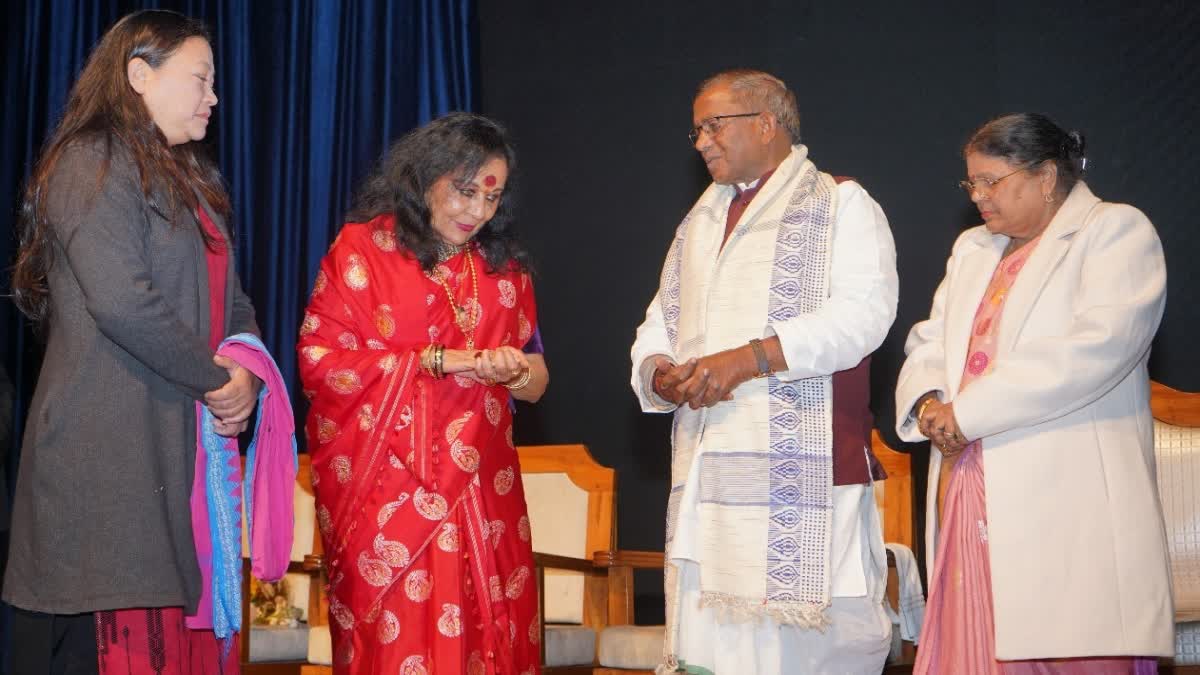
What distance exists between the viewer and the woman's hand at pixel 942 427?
117 inches

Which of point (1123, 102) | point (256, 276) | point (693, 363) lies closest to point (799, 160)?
point (693, 363)

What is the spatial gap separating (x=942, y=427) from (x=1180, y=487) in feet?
5.15

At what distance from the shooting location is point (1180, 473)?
416 centimetres

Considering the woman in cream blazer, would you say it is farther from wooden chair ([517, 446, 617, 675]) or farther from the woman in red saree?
wooden chair ([517, 446, 617, 675])

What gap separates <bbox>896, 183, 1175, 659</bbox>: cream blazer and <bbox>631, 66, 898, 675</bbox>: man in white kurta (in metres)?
0.31

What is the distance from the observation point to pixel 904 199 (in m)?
4.81

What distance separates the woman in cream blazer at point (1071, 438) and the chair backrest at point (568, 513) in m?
1.69

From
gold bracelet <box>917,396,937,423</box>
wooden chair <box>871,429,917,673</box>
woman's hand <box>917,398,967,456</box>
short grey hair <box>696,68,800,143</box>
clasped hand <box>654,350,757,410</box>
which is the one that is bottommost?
wooden chair <box>871,429,917,673</box>

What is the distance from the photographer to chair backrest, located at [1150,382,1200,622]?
4.07 meters

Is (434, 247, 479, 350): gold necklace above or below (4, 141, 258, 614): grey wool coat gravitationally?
above

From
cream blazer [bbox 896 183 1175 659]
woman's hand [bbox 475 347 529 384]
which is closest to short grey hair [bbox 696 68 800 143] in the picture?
cream blazer [bbox 896 183 1175 659]

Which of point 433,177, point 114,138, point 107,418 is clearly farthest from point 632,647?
point 114,138

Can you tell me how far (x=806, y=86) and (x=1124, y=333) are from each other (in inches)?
92.0

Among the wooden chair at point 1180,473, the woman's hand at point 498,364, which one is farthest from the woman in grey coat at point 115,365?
the wooden chair at point 1180,473
